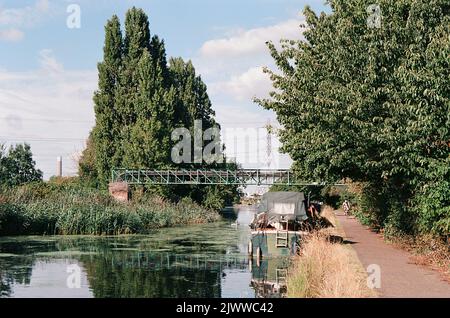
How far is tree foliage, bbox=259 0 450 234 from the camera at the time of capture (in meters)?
18.6

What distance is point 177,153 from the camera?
69.9 metres

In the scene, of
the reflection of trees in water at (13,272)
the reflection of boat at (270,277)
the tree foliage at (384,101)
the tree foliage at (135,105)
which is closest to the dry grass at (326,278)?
the reflection of boat at (270,277)

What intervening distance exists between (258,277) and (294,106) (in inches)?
374

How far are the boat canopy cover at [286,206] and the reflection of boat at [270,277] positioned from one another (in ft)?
10.3

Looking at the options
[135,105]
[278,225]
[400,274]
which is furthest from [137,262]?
[135,105]

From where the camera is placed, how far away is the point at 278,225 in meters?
30.3

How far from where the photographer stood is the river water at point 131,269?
18.2 meters

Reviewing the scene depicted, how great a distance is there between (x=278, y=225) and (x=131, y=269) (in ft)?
32.9

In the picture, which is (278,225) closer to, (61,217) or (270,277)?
(270,277)

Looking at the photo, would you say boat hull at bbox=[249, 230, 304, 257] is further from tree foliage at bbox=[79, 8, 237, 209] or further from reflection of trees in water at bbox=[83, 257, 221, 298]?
tree foliage at bbox=[79, 8, 237, 209]

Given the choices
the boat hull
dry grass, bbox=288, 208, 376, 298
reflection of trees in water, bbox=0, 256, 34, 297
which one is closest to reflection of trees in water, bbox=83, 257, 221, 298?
reflection of trees in water, bbox=0, 256, 34, 297

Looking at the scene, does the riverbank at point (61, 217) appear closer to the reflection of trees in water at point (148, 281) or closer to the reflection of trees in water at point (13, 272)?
the reflection of trees in water at point (13, 272)

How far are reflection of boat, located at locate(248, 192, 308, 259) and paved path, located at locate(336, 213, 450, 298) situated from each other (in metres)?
3.16
